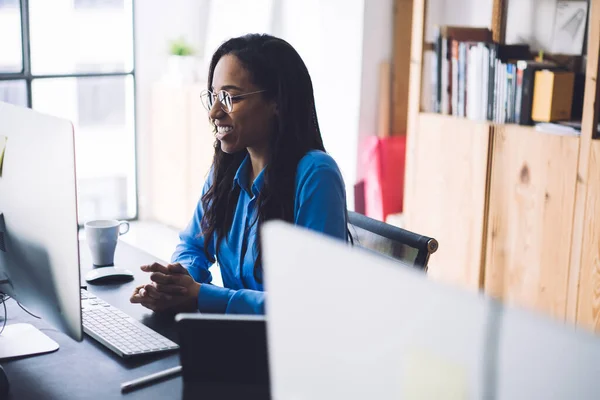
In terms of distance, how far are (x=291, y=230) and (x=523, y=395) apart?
26cm

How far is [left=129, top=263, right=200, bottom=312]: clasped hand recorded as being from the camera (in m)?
1.60

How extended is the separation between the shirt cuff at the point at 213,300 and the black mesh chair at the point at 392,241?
35 centimetres

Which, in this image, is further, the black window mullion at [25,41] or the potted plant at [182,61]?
the potted plant at [182,61]

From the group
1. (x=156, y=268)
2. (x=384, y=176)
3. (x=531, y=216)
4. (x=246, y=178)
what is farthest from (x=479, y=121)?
(x=156, y=268)

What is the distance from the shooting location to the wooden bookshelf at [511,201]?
9.34ft

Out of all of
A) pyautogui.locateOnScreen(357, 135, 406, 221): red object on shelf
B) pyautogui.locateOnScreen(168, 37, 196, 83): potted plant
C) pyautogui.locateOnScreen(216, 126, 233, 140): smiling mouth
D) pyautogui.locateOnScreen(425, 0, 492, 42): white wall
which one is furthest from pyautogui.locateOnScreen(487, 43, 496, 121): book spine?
pyautogui.locateOnScreen(168, 37, 196, 83): potted plant

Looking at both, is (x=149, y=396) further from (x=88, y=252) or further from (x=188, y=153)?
(x=188, y=153)

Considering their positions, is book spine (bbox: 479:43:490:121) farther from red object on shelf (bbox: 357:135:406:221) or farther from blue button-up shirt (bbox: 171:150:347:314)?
blue button-up shirt (bbox: 171:150:347:314)

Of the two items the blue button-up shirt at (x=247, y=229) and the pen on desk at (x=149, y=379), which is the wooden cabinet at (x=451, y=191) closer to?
the blue button-up shirt at (x=247, y=229)

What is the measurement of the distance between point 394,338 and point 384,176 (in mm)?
3242

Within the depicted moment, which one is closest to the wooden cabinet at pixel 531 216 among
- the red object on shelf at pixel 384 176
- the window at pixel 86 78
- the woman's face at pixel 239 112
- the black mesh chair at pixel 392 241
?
the red object on shelf at pixel 384 176

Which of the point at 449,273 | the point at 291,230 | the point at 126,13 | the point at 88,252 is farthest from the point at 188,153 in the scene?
the point at 291,230

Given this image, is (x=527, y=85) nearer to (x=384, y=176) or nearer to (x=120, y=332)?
(x=384, y=176)

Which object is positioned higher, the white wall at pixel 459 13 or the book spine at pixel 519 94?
the white wall at pixel 459 13
